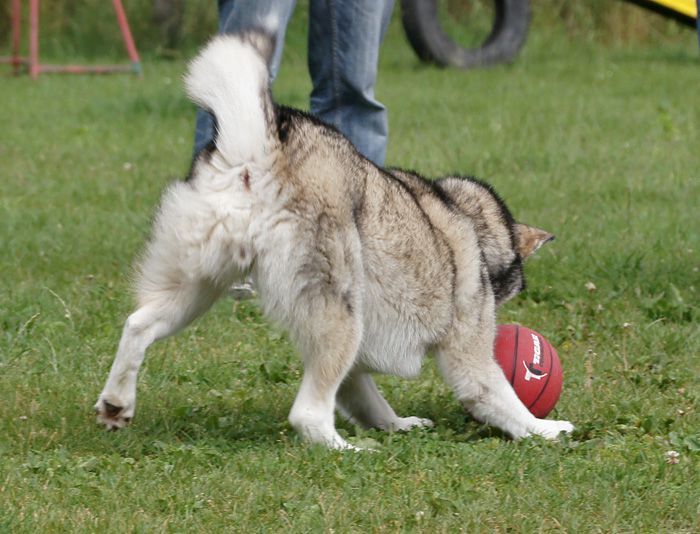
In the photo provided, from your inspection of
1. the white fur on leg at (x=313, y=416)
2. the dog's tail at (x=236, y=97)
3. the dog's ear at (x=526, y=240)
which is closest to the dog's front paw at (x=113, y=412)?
the white fur on leg at (x=313, y=416)

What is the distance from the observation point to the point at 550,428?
13.0 ft

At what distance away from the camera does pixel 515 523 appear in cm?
320

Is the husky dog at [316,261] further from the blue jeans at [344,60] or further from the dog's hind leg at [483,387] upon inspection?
the blue jeans at [344,60]

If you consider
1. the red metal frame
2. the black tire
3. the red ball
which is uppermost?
the red ball

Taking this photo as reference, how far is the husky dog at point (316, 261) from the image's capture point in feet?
11.6

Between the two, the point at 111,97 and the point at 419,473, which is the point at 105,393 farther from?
the point at 111,97

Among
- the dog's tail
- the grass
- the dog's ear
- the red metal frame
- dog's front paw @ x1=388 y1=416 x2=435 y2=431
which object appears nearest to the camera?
the grass

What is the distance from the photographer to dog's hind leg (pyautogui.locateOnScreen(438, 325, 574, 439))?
397 cm

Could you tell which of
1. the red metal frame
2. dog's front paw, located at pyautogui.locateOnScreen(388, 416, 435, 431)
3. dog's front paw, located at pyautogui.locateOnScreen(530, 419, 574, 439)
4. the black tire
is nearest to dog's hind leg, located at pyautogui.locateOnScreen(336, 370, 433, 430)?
dog's front paw, located at pyautogui.locateOnScreen(388, 416, 435, 431)

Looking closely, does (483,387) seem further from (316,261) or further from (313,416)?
(316,261)

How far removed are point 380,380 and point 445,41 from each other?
29.8 ft

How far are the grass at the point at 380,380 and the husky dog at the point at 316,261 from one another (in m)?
0.18

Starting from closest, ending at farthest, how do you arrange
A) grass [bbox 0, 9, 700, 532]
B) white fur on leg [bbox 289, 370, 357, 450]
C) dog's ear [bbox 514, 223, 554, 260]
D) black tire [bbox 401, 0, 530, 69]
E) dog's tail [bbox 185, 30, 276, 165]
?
grass [bbox 0, 9, 700, 532]
dog's tail [bbox 185, 30, 276, 165]
white fur on leg [bbox 289, 370, 357, 450]
dog's ear [bbox 514, 223, 554, 260]
black tire [bbox 401, 0, 530, 69]

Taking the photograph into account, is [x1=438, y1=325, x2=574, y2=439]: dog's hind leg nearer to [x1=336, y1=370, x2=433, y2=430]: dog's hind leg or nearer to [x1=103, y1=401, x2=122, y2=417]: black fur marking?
[x1=336, y1=370, x2=433, y2=430]: dog's hind leg
